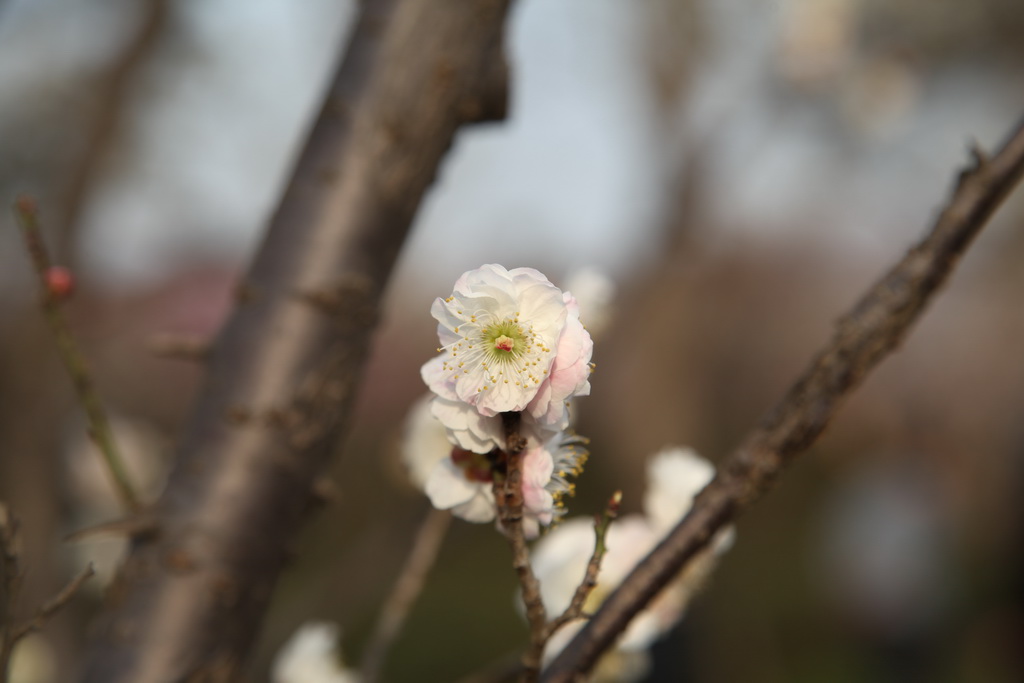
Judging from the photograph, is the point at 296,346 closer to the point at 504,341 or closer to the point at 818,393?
the point at 504,341

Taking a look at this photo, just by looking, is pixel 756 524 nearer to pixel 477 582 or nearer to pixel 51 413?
pixel 477 582

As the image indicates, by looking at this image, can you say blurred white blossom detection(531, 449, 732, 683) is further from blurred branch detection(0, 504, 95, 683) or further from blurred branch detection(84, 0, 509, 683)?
blurred branch detection(0, 504, 95, 683)

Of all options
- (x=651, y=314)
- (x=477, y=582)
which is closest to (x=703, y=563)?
(x=651, y=314)

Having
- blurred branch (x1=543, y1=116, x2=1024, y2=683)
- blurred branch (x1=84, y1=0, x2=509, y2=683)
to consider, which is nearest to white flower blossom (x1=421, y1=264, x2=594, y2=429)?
blurred branch (x1=543, y1=116, x2=1024, y2=683)

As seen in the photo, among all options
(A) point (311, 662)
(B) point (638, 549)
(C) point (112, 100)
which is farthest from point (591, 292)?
(C) point (112, 100)

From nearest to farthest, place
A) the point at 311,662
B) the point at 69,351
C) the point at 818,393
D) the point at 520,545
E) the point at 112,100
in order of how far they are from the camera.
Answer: the point at 520,545 < the point at 818,393 < the point at 69,351 < the point at 311,662 < the point at 112,100

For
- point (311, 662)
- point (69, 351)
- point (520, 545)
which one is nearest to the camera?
point (520, 545)

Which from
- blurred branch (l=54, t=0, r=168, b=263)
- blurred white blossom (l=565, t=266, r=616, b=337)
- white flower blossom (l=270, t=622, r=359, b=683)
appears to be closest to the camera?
white flower blossom (l=270, t=622, r=359, b=683)
